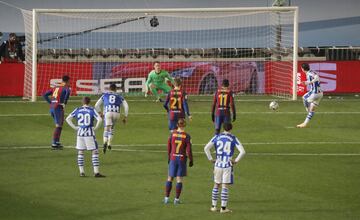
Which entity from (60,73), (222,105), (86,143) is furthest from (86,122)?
(60,73)

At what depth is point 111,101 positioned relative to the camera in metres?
29.2

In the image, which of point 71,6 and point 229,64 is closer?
point 229,64

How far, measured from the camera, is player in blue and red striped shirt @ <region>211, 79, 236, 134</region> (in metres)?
29.8

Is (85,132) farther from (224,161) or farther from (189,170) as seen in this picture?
(224,161)

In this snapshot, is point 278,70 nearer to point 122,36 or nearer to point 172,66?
point 172,66

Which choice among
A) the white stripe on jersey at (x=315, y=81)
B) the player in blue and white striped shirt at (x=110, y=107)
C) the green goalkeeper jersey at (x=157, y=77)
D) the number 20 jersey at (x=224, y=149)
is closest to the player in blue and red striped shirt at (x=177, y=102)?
the player in blue and white striped shirt at (x=110, y=107)

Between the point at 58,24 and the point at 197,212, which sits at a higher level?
the point at 58,24

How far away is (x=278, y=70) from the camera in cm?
4453

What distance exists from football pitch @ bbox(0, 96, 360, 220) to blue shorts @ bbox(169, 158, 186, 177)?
0.73 m

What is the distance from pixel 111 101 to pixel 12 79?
627 inches

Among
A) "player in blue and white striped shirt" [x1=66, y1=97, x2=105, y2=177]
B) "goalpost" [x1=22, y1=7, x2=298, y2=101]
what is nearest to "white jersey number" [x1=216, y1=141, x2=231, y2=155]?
"player in blue and white striped shirt" [x1=66, y1=97, x2=105, y2=177]

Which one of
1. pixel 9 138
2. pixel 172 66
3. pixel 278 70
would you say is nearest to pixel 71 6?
pixel 172 66

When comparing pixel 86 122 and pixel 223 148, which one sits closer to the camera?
pixel 223 148

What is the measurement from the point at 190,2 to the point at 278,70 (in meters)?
11.0
